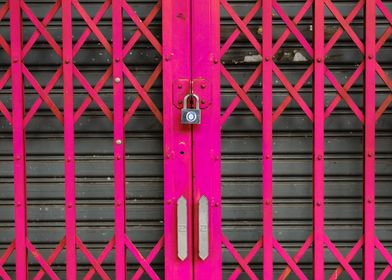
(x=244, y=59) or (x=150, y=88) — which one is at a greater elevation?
(x=244, y=59)

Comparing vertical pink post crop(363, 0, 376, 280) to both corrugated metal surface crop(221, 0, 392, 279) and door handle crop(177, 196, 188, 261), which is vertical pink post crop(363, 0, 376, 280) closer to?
corrugated metal surface crop(221, 0, 392, 279)

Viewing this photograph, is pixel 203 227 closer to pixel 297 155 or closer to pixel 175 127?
pixel 175 127

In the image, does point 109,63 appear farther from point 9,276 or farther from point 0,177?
point 9,276

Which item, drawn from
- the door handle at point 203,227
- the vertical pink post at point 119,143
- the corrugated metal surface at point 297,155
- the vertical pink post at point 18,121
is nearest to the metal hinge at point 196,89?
the corrugated metal surface at point 297,155

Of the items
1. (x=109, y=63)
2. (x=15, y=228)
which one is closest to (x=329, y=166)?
(x=109, y=63)

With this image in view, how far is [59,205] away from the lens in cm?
317

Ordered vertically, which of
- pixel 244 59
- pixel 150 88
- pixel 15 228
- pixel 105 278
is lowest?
pixel 105 278

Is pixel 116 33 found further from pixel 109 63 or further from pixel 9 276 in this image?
pixel 9 276

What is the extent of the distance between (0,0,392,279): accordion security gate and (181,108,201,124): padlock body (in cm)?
6

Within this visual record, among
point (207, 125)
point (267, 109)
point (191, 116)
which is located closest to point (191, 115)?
point (191, 116)

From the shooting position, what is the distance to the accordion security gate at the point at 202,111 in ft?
9.83

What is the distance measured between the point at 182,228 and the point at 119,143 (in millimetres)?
667

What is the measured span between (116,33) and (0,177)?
1218mm

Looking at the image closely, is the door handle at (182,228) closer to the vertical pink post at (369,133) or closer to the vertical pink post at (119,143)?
the vertical pink post at (119,143)
